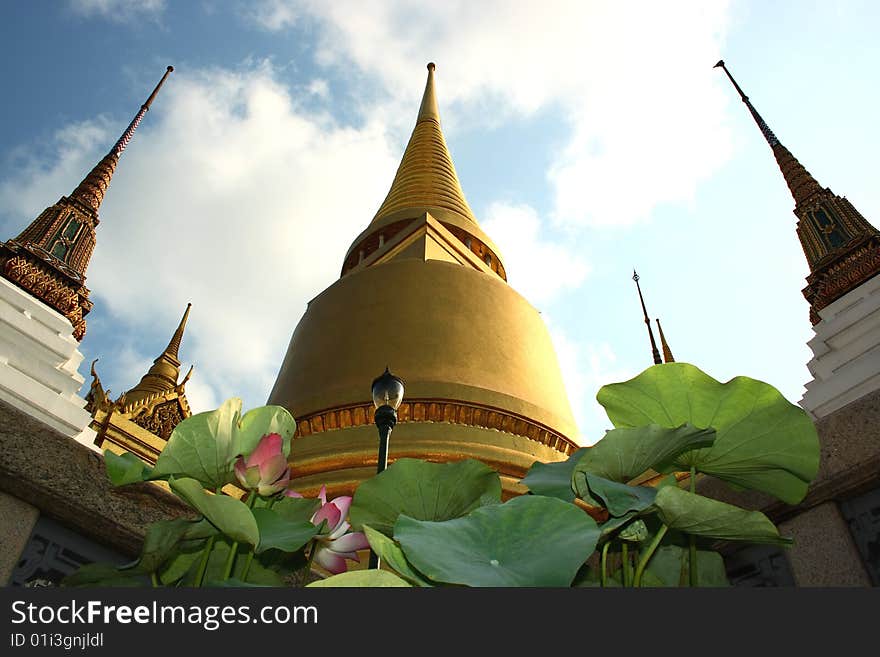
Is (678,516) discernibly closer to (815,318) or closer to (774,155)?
(815,318)

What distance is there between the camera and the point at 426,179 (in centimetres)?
1398

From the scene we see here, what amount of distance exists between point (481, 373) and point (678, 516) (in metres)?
6.98

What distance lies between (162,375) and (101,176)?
4.80 m

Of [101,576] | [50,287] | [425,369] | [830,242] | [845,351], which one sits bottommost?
[101,576]

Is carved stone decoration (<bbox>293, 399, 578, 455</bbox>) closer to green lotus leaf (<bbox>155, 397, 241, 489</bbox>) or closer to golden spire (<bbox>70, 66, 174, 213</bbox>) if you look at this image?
golden spire (<bbox>70, 66, 174, 213</bbox>)

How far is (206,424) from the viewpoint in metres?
1.03

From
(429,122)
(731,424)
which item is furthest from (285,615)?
(429,122)

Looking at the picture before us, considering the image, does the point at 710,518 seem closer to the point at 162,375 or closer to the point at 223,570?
the point at 223,570

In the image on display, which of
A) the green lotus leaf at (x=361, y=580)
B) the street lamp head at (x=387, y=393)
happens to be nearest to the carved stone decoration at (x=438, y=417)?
the street lamp head at (x=387, y=393)

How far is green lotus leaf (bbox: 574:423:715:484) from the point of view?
89 centimetres

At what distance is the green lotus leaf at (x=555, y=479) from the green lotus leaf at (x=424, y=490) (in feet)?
0.25

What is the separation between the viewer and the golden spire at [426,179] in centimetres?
1304

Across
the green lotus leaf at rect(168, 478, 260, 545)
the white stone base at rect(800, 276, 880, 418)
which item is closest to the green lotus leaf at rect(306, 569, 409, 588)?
the green lotus leaf at rect(168, 478, 260, 545)

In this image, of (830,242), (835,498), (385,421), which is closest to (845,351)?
(830,242)
